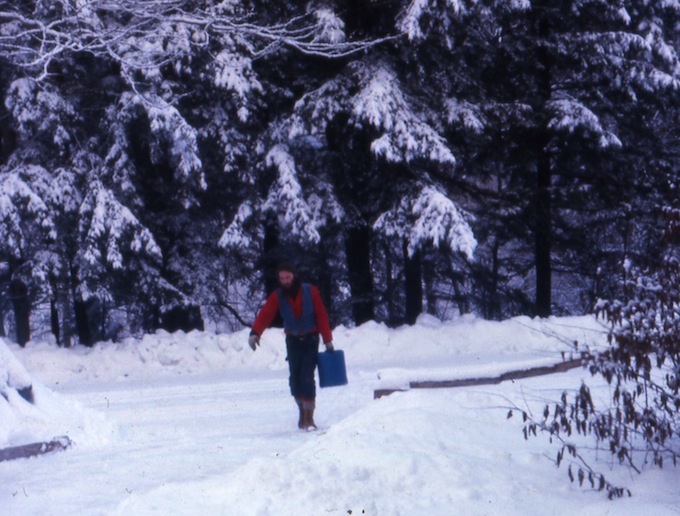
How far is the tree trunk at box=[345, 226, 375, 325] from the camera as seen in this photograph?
68.8 feet

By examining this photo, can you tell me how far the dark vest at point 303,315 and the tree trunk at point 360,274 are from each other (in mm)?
10716

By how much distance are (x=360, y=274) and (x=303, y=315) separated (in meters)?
11.2

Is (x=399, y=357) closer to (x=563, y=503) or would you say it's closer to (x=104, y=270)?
(x=104, y=270)

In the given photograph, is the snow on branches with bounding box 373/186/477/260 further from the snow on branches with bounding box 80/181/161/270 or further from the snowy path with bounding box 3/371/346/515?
the snow on branches with bounding box 80/181/161/270

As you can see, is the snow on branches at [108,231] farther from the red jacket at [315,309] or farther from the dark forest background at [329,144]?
the red jacket at [315,309]

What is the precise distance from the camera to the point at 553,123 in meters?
20.5

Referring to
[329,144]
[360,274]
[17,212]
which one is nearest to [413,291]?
[360,274]

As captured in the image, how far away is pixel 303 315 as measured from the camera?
33.0 ft

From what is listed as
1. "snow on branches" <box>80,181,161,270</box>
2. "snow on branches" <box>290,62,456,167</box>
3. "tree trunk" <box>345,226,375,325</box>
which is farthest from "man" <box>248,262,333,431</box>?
"tree trunk" <box>345,226,375,325</box>

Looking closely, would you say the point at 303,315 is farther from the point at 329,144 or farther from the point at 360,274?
the point at 360,274

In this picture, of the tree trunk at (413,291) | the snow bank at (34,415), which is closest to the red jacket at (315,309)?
the snow bank at (34,415)

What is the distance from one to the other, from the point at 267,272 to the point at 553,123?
7.07 metres

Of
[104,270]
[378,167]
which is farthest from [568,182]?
[104,270]

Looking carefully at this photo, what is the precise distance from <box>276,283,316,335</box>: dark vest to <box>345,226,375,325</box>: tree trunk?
10.7 metres
